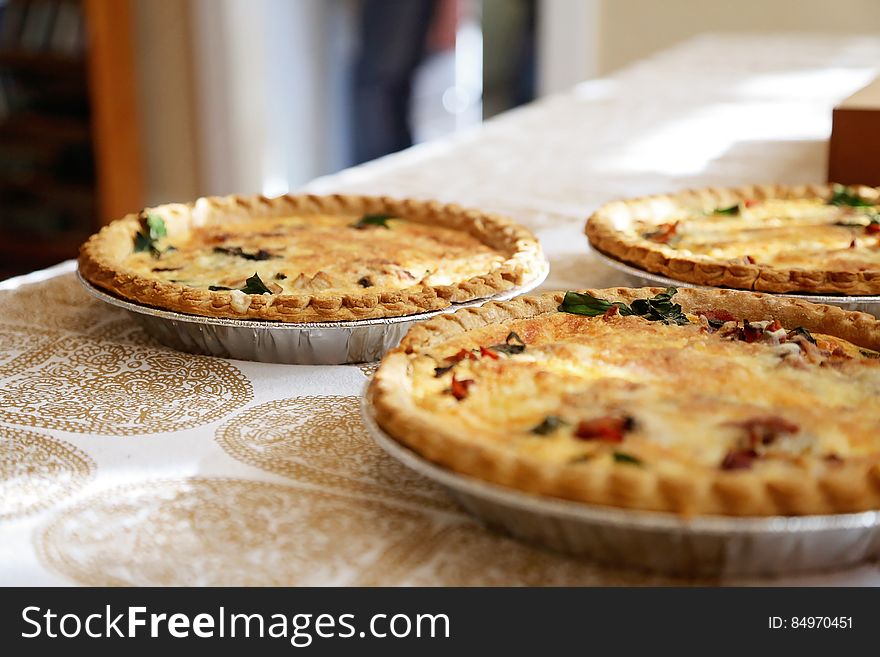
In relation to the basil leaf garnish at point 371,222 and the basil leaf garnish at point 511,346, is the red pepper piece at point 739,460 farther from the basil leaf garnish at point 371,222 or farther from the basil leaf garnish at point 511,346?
the basil leaf garnish at point 371,222

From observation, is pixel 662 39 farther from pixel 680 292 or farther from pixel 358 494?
pixel 358 494

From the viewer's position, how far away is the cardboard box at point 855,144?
281cm

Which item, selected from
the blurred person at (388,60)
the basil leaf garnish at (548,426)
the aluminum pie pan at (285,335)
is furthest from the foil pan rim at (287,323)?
the blurred person at (388,60)

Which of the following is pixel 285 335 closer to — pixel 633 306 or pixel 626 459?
pixel 633 306

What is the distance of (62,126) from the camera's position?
21.7ft

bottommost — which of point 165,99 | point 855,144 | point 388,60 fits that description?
point 165,99

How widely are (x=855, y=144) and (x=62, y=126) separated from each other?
A: 5051mm

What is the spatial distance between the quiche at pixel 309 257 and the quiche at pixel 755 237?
22cm

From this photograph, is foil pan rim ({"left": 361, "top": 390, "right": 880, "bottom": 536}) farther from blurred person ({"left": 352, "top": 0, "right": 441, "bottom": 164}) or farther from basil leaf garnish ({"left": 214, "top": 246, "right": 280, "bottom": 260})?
blurred person ({"left": 352, "top": 0, "right": 441, "bottom": 164})

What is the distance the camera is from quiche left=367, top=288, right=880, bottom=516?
3.76 ft

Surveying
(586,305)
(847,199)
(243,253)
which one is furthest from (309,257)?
(847,199)

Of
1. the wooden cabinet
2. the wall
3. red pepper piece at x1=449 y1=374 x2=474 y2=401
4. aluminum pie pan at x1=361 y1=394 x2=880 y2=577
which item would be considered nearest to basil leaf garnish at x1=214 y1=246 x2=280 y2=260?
red pepper piece at x1=449 y1=374 x2=474 y2=401

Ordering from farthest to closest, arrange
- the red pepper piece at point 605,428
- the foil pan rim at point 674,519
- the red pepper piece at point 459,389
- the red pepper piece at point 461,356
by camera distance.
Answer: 1. the red pepper piece at point 461,356
2. the red pepper piece at point 459,389
3. the red pepper piece at point 605,428
4. the foil pan rim at point 674,519

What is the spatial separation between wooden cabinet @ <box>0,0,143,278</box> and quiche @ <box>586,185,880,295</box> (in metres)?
4.74
